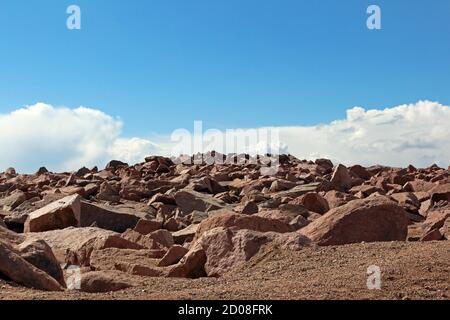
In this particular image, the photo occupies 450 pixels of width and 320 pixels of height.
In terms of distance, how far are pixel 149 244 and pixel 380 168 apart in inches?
594

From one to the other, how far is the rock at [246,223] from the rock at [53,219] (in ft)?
9.18

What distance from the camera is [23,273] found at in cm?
562

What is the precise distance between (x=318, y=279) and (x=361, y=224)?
2423 millimetres

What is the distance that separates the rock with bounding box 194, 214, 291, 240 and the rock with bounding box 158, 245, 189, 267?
847mm

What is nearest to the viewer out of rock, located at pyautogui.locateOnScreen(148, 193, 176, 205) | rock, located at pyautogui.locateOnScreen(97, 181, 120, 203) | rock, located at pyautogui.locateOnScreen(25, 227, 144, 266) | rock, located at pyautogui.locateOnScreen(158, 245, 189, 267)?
rock, located at pyautogui.locateOnScreen(158, 245, 189, 267)

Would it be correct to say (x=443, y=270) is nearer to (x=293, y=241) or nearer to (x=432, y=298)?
(x=432, y=298)

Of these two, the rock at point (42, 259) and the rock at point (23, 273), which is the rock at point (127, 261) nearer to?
the rock at point (42, 259)

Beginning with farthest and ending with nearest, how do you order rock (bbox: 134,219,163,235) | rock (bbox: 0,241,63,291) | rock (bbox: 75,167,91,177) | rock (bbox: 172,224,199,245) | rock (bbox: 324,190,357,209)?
rock (bbox: 75,167,91,177), rock (bbox: 324,190,357,209), rock (bbox: 134,219,163,235), rock (bbox: 172,224,199,245), rock (bbox: 0,241,63,291)

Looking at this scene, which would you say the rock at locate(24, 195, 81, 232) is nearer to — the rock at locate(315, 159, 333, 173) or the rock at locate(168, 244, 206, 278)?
the rock at locate(168, 244, 206, 278)

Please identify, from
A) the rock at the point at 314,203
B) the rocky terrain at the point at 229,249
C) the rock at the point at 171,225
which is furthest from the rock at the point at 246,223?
the rock at the point at 314,203

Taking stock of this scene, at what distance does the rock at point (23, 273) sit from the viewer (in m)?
5.57

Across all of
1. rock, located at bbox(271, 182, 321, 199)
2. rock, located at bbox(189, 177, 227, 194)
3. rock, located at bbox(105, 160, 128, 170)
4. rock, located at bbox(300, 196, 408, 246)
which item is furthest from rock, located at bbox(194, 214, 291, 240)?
rock, located at bbox(105, 160, 128, 170)

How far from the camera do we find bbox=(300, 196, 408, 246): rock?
24.8ft
